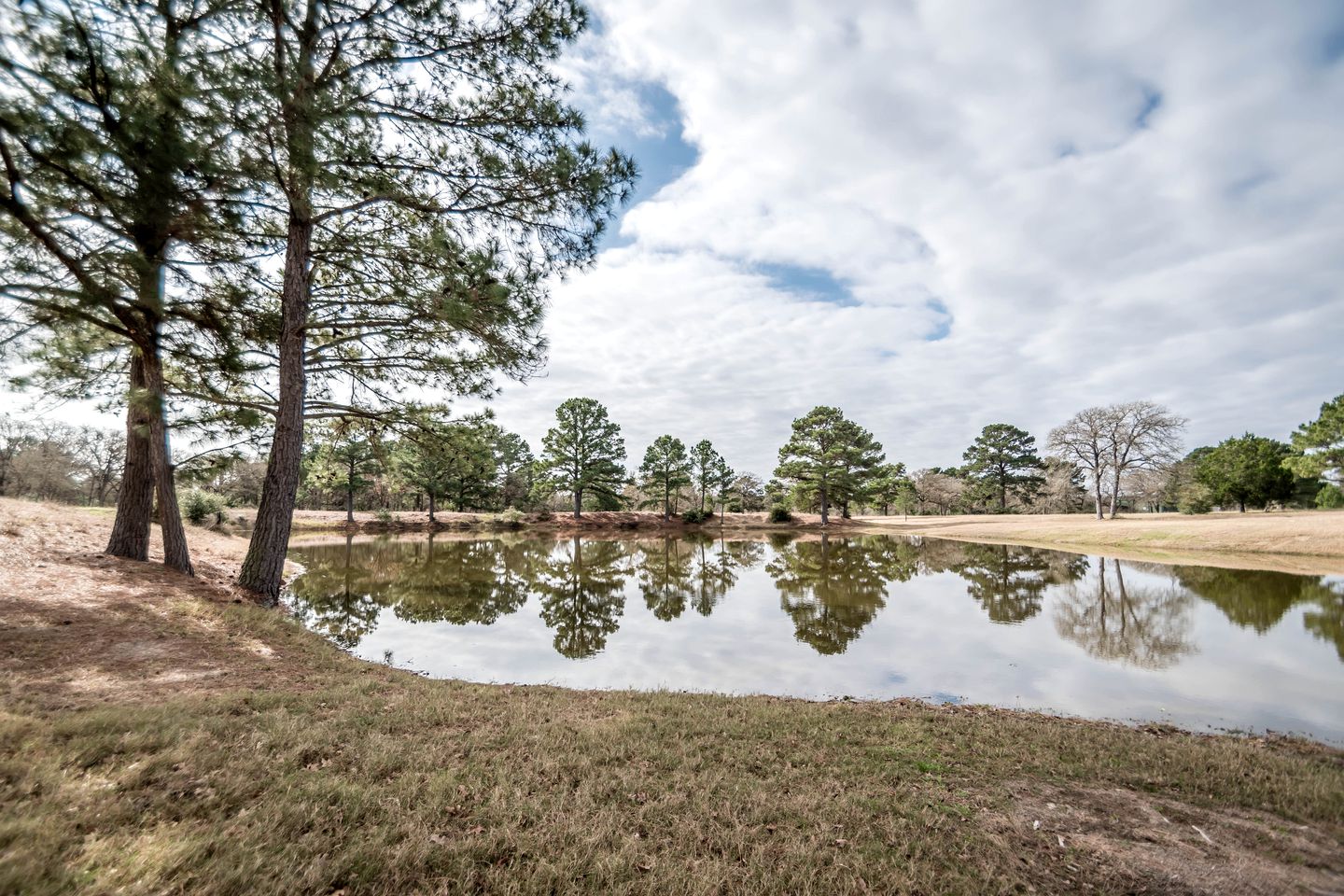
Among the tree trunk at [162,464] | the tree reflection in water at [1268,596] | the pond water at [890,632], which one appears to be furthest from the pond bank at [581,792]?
the tree reflection in water at [1268,596]

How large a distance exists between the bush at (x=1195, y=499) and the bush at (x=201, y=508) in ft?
226

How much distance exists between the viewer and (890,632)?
967cm

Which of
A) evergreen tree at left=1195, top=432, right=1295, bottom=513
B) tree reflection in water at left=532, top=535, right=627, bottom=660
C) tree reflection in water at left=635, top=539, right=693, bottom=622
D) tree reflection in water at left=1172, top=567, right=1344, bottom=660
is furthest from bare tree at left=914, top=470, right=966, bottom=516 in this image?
tree reflection in water at left=532, top=535, right=627, bottom=660

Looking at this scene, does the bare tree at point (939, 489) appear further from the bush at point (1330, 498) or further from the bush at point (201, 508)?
the bush at point (201, 508)

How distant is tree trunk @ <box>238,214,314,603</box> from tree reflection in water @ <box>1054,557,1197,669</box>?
13648 mm

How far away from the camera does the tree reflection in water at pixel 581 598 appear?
30.1ft

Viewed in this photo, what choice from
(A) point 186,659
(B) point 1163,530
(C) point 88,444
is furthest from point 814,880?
(C) point 88,444

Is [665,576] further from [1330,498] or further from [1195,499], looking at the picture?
[1195,499]

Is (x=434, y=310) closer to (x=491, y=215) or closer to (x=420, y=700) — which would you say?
(x=491, y=215)

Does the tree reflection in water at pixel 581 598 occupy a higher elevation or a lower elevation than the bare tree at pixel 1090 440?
lower

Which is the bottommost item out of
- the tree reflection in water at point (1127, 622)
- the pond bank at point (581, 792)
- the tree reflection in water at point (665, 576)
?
the tree reflection in water at point (665, 576)

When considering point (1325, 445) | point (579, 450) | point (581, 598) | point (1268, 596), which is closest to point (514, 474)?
point (579, 450)

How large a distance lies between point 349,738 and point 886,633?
8.76 metres

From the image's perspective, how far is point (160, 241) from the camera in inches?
279
